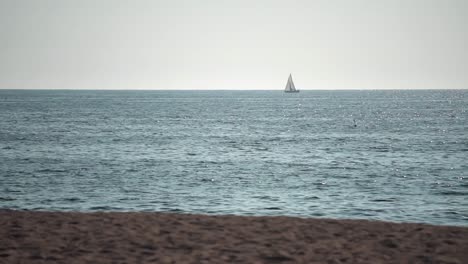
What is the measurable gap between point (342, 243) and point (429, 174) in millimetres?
30964

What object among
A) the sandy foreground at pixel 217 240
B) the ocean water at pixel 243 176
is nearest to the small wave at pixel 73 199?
the ocean water at pixel 243 176

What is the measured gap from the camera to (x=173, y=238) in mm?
13203

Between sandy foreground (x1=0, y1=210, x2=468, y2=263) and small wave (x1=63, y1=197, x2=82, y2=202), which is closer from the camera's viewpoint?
sandy foreground (x1=0, y1=210, x2=468, y2=263)

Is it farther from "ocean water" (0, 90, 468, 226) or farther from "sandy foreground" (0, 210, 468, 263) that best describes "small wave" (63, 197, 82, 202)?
"sandy foreground" (0, 210, 468, 263)

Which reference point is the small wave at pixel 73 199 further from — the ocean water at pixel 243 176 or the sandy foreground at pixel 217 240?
the sandy foreground at pixel 217 240

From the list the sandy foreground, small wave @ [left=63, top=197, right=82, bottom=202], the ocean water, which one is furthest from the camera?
small wave @ [left=63, top=197, right=82, bottom=202]

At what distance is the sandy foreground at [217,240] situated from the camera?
458 inches

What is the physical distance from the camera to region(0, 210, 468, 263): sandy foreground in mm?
11625

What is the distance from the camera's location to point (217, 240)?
42.6 feet

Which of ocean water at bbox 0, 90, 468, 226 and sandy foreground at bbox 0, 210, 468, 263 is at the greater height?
sandy foreground at bbox 0, 210, 468, 263

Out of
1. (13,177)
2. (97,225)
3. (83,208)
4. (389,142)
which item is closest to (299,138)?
(389,142)

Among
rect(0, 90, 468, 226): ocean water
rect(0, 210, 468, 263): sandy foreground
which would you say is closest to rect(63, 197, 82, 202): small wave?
rect(0, 90, 468, 226): ocean water

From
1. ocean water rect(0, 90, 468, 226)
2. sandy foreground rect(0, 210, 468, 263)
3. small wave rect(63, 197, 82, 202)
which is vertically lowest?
ocean water rect(0, 90, 468, 226)

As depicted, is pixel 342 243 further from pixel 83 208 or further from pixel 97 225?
pixel 83 208
